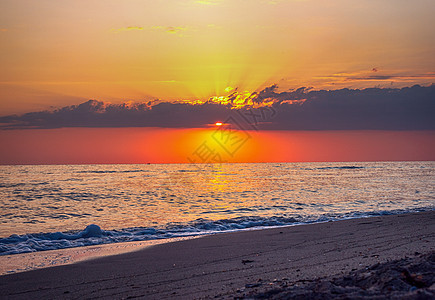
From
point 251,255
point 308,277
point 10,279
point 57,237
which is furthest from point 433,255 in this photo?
point 57,237

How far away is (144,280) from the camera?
24.0 feet

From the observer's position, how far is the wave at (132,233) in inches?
504

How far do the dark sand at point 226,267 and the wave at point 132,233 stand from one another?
2.97 m

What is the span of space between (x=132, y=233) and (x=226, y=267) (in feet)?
25.2

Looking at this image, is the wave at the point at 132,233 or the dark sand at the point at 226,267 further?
the wave at the point at 132,233

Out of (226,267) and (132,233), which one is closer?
(226,267)

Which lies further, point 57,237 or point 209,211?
point 209,211

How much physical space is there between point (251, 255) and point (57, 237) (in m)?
8.24

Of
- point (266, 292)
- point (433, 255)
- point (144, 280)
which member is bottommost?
point (144, 280)

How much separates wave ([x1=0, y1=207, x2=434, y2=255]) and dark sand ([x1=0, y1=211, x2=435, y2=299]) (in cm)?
297

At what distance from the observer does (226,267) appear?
314 inches

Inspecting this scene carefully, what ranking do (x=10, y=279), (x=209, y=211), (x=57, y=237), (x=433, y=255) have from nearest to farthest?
(x=433, y=255) < (x=10, y=279) < (x=57, y=237) < (x=209, y=211)

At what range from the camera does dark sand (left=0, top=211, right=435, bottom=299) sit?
630cm

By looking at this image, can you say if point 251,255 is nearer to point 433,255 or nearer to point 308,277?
point 308,277
